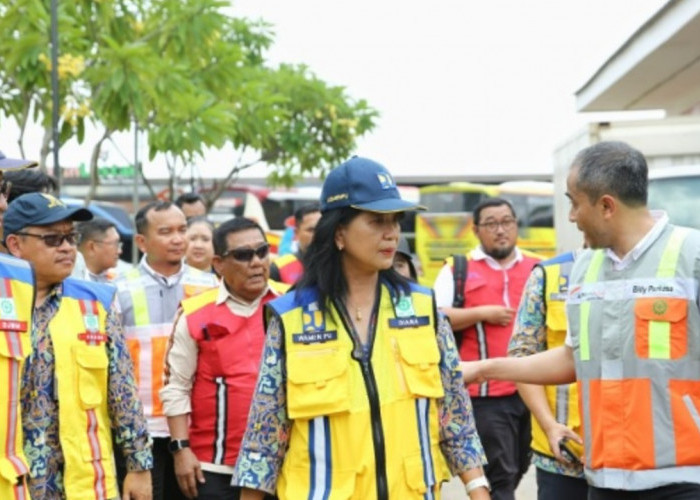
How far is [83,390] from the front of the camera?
525 centimetres

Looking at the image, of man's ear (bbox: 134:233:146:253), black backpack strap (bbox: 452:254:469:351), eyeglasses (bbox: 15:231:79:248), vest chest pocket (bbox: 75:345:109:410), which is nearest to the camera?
vest chest pocket (bbox: 75:345:109:410)

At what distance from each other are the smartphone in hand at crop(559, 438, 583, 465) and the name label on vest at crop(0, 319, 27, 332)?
8.31 feet

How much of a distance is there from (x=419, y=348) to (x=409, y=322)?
10cm

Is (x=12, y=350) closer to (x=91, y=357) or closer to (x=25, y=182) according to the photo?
(x=91, y=357)

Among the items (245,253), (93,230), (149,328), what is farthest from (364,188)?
(93,230)

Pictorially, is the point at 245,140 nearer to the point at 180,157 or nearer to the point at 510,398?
the point at 180,157

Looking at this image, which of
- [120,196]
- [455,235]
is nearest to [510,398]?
[455,235]

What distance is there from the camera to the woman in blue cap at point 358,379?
4.43 metres

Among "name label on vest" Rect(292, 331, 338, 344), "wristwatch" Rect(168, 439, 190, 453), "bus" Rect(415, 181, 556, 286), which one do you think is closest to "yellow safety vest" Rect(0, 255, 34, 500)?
"name label on vest" Rect(292, 331, 338, 344)

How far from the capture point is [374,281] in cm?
470

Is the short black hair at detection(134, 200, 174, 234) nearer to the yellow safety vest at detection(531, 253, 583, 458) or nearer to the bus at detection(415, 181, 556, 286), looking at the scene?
the yellow safety vest at detection(531, 253, 583, 458)

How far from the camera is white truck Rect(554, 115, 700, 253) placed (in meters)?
9.03

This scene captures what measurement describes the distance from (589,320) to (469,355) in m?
3.68

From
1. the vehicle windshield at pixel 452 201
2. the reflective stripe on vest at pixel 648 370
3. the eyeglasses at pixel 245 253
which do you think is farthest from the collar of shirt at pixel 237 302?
the vehicle windshield at pixel 452 201
